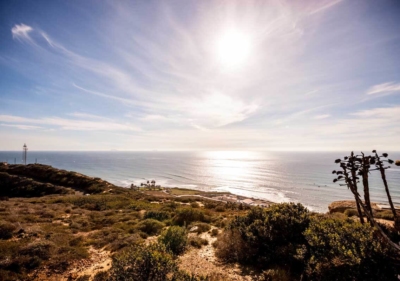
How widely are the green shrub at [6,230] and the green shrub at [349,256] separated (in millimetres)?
16348

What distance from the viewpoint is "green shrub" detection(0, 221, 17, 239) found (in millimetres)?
11305

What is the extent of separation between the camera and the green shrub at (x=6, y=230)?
37.1ft

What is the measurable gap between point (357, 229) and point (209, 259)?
6638 mm

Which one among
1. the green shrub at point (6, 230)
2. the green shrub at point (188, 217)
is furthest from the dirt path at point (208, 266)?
the green shrub at point (6, 230)

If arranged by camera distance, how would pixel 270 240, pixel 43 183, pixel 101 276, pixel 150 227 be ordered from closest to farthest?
pixel 101 276 → pixel 270 240 → pixel 150 227 → pixel 43 183

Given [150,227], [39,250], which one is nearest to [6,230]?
[39,250]

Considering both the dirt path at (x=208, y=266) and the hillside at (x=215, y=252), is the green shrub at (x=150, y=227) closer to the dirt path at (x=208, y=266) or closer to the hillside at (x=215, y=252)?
the hillside at (x=215, y=252)

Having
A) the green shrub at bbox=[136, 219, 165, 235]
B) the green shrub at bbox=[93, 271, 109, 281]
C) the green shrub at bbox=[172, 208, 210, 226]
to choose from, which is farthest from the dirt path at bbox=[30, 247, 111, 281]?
the green shrub at bbox=[172, 208, 210, 226]

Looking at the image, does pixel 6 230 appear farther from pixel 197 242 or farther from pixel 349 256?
pixel 349 256

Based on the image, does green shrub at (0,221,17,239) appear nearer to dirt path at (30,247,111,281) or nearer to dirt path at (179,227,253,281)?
dirt path at (30,247,111,281)

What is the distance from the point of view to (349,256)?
226 inches

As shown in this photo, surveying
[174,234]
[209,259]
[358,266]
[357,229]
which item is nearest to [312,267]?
[358,266]

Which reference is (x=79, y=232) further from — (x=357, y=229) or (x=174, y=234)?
(x=357, y=229)

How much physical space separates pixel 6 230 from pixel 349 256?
1784 centimetres
